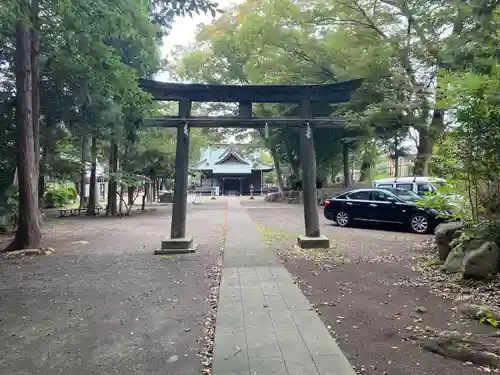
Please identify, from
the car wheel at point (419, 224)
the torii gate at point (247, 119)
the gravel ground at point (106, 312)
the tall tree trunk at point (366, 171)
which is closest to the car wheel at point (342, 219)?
the car wheel at point (419, 224)

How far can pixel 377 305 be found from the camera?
4.60 m

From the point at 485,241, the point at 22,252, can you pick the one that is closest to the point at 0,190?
the point at 22,252

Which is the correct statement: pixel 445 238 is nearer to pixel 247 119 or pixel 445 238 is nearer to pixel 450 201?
pixel 450 201

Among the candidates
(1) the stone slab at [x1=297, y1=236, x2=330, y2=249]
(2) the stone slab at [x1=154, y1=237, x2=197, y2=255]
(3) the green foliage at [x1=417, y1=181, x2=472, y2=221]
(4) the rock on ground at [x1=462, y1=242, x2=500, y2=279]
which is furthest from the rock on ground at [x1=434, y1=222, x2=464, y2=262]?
(2) the stone slab at [x1=154, y1=237, x2=197, y2=255]

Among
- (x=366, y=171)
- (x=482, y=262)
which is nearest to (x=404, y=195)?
(x=482, y=262)

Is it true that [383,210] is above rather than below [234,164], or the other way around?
below

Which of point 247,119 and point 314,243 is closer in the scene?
point 314,243

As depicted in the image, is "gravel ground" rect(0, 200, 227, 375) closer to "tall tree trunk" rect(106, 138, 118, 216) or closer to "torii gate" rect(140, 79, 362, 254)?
"torii gate" rect(140, 79, 362, 254)

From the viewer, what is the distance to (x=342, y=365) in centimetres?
303

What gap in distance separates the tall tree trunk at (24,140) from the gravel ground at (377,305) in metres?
5.91

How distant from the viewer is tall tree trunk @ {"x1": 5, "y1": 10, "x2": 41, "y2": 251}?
8.38 meters

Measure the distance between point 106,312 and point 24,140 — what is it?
5.83 m

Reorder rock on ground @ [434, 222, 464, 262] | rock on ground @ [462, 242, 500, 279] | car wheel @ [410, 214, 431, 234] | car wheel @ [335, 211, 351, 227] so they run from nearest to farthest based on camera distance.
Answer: rock on ground @ [462, 242, 500, 279]
rock on ground @ [434, 222, 464, 262]
car wheel @ [410, 214, 431, 234]
car wheel @ [335, 211, 351, 227]

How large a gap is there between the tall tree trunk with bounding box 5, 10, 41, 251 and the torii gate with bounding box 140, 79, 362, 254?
263cm
